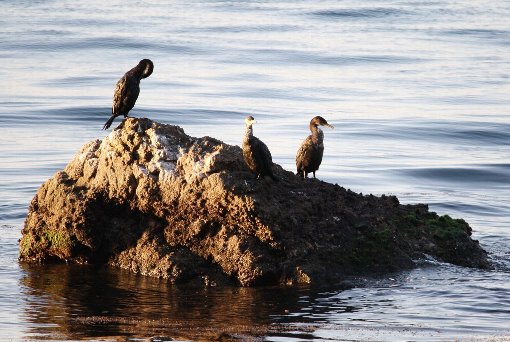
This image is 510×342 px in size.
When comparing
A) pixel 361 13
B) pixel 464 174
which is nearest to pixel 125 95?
pixel 464 174

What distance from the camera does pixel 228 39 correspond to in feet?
123

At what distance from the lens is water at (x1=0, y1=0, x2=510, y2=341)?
32.5 ft

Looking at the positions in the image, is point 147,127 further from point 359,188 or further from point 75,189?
point 359,188

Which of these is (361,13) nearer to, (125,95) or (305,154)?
(305,154)

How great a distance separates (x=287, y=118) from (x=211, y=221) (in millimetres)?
13324

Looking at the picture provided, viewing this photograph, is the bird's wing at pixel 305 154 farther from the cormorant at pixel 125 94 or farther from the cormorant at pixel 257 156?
the cormorant at pixel 125 94

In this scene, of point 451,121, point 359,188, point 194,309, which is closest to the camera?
point 194,309

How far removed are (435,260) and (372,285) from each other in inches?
39.3


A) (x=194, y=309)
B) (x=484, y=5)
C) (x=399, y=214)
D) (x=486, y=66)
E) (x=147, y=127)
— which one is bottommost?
(x=194, y=309)

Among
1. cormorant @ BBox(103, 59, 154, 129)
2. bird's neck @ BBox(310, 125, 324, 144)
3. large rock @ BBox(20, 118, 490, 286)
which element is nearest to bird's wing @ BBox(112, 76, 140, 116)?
cormorant @ BBox(103, 59, 154, 129)

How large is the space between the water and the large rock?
0.26m

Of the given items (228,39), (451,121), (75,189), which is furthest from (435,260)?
(228,39)

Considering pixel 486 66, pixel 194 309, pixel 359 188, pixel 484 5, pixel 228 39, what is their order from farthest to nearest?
pixel 484 5 → pixel 228 39 → pixel 486 66 → pixel 359 188 → pixel 194 309

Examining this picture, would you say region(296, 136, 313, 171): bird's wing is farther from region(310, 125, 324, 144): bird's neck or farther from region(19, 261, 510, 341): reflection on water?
region(19, 261, 510, 341): reflection on water
